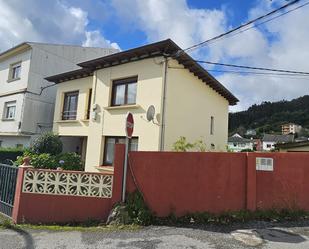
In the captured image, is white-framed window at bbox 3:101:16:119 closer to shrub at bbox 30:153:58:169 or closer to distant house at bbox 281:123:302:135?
shrub at bbox 30:153:58:169

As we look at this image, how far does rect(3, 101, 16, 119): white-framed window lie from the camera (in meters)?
19.5

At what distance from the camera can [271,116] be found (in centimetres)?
10206

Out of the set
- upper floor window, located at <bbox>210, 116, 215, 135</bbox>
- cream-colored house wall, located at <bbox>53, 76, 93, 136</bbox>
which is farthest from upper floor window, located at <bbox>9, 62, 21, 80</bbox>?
upper floor window, located at <bbox>210, 116, 215, 135</bbox>

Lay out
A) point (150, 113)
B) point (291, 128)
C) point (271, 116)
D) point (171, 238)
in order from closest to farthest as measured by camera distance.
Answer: point (171, 238), point (150, 113), point (291, 128), point (271, 116)

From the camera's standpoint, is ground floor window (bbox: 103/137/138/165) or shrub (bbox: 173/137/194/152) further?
ground floor window (bbox: 103/137/138/165)

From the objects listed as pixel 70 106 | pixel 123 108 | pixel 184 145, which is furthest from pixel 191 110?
pixel 70 106

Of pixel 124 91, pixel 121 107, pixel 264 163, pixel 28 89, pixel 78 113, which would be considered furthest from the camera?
pixel 28 89

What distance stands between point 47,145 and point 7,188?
6984 millimetres

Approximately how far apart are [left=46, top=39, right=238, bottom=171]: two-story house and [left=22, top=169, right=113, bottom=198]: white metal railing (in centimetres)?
404

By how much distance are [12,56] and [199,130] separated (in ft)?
47.3

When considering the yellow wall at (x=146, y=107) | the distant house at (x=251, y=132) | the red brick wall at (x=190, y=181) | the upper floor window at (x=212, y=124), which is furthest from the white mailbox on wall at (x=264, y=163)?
the distant house at (x=251, y=132)

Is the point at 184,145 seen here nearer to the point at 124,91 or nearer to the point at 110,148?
the point at 110,148

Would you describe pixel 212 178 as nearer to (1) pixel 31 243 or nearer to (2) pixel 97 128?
(1) pixel 31 243

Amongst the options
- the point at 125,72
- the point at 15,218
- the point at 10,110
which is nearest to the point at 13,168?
the point at 15,218
